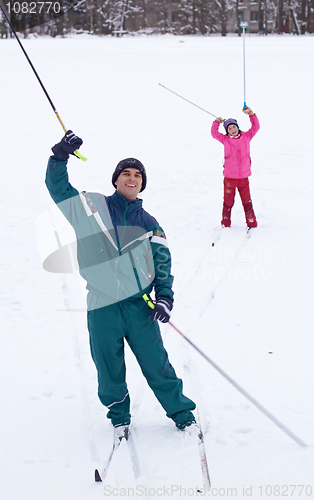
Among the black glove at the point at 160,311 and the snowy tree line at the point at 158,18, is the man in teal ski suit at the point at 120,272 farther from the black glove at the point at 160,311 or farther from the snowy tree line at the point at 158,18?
the snowy tree line at the point at 158,18

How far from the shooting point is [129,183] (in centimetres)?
281

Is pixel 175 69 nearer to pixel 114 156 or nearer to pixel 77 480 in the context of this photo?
pixel 114 156

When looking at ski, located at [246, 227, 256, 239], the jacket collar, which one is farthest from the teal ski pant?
ski, located at [246, 227, 256, 239]

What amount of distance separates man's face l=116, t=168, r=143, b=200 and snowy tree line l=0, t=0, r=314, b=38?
38.0m

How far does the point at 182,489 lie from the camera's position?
8.48 ft

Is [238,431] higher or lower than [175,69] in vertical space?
lower

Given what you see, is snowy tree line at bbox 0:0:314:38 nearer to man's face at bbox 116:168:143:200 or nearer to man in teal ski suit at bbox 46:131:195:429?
man's face at bbox 116:168:143:200

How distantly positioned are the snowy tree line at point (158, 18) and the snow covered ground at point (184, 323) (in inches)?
1134

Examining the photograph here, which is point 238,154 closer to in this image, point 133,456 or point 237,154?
point 237,154

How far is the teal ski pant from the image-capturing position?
9.04ft

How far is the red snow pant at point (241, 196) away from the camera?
664 centimetres

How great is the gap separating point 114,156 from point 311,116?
605 centimetres

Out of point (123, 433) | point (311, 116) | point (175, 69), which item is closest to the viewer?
point (123, 433)

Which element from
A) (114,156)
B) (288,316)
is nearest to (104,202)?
(288,316)
